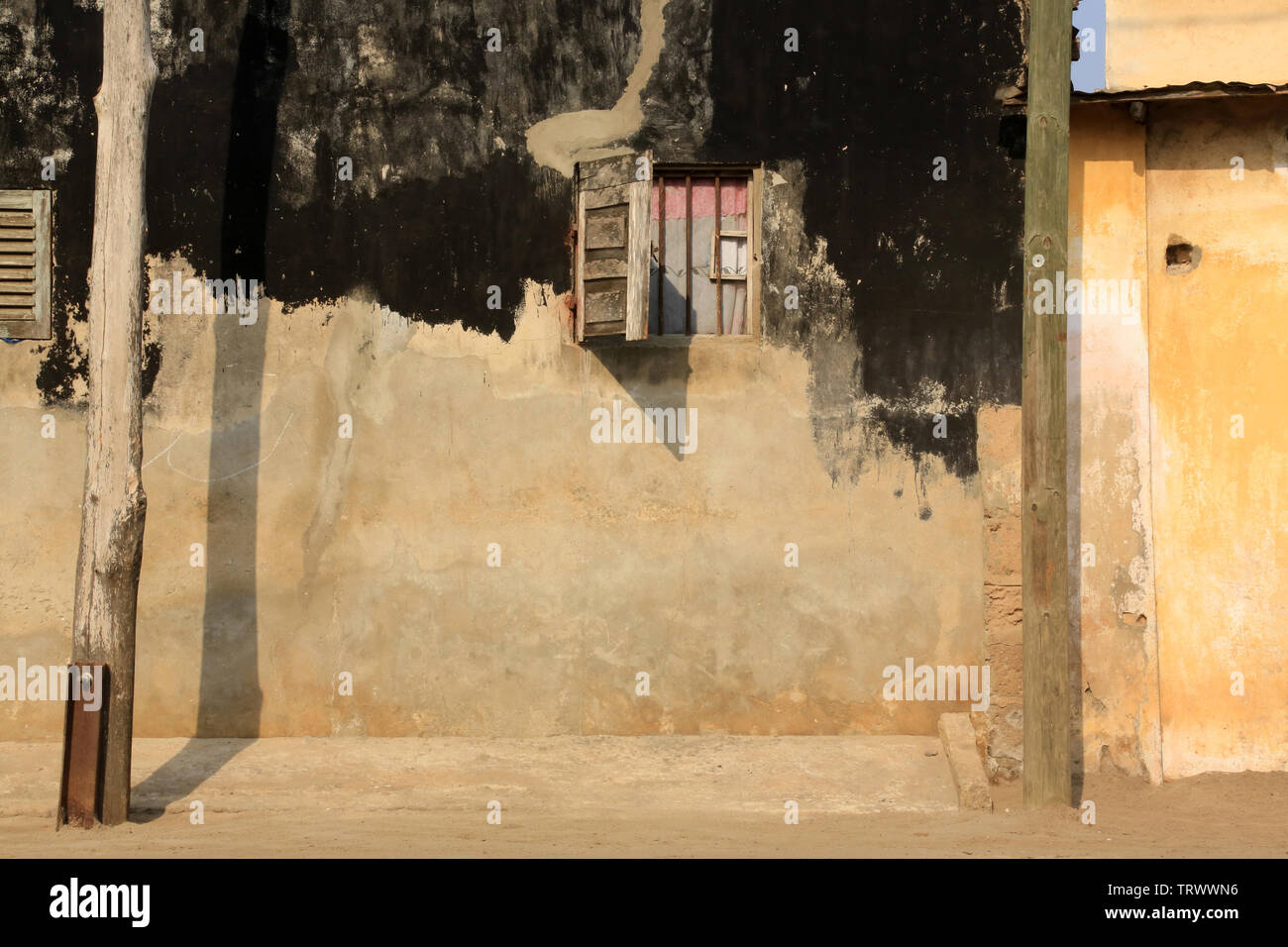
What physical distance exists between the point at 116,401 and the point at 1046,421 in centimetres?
477

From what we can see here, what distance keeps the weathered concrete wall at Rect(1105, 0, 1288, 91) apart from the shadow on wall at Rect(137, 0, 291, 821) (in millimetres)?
5135

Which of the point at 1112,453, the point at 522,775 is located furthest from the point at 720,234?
the point at 522,775

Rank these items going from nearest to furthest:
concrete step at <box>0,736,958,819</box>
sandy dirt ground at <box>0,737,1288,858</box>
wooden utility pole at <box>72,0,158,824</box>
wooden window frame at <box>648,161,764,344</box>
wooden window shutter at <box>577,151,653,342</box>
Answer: sandy dirt ground at <box>0,737,1288,858</box>, wooden utility pole at <box>72,0,158,824</box>, concrete step at <box>0,736,958,819</box>, wooden window shutter at <box>577,151,653,342</box>, wooden window frame at <box>648,161,764,344</box>

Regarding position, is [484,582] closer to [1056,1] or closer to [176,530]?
[176,530]

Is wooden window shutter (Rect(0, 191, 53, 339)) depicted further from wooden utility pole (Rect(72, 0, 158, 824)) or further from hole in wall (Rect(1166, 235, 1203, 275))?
hole in wall (Rect(1166, 235, 1203, 275))

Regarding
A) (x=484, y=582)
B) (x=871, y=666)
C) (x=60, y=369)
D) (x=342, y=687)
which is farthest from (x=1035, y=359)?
(x=60, y=369)

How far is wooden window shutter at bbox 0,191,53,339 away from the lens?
8188 mm

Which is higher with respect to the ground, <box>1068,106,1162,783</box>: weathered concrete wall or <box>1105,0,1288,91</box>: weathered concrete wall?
<box>1105,0,1288,91</box>: weathered concrete wall

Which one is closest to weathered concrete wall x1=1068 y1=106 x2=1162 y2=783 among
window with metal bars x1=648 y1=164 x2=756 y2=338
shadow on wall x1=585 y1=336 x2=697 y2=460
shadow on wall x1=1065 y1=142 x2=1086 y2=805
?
shadow on wall x1=1065 y1=142 x2=1086 y2=805

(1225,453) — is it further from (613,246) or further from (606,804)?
(606,804)

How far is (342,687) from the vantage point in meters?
8.20

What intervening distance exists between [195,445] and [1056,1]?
5566 mm

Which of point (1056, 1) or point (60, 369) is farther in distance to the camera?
point (60, 369)

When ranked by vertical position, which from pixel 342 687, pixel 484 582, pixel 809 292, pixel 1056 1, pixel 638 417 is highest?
pixel 1056 1
